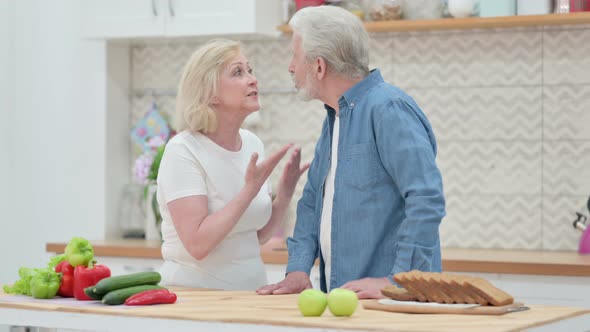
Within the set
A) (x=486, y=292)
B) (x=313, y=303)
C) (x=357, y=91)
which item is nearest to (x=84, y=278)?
(x=313, y=303)

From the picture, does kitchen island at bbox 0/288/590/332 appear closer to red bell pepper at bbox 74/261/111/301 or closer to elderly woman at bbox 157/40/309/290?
red bell pepper at bbox 74/261/111/301

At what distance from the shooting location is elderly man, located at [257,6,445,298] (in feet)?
8.38

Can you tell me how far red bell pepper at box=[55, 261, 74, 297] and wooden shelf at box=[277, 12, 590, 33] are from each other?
79.7 inches

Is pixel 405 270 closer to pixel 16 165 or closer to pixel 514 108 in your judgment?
pixel 514 108

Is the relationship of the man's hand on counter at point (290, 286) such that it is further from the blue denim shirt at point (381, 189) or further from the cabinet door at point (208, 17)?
the cabinet door at point (208, 17)

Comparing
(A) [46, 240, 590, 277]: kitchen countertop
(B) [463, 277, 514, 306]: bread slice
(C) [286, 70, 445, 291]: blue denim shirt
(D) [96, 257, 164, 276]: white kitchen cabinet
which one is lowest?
(D) [96, 257, 164, 276]: white kitchen cabinet

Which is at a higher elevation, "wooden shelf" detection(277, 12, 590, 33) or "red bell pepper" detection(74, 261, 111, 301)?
"wooden shelf" detection(277, 12, 590, 33)

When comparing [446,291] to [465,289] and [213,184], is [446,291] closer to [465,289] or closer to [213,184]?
[465,289]

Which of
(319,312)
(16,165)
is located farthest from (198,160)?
(16,165)

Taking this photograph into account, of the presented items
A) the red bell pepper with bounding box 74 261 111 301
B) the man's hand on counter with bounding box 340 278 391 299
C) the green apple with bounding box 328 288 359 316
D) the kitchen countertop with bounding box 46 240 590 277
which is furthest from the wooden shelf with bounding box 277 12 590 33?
the green apple with bounding box 328 288 359 316

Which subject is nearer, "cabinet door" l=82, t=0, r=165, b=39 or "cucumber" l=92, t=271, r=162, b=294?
"cucumber" l=92, t=271, r=162, b=294

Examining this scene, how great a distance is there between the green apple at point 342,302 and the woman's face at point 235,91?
102 centimetres

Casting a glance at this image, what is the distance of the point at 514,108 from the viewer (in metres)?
4.25

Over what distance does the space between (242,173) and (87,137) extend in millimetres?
1859
